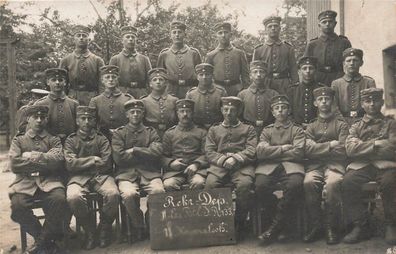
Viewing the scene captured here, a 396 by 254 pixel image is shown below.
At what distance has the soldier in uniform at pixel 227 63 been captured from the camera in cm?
648

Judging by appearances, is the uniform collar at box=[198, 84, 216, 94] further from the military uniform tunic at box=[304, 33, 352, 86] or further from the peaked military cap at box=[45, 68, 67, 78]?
the peaked military cap at box=[45, 68, 67, 78]

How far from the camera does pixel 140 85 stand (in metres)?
6.65

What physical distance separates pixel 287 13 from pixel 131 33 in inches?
751

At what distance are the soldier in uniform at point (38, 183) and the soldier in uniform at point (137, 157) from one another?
67 centimetres

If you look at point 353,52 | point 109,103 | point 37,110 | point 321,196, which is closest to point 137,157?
point 109,103

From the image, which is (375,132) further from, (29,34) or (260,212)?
(29,34)

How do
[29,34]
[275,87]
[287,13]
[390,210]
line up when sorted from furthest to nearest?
[287,13]
[29,34]
[275,87]
[390,210]

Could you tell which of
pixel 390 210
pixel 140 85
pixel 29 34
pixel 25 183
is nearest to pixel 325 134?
pixel 390 210

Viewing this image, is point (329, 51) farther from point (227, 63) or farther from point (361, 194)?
point (361, 194)

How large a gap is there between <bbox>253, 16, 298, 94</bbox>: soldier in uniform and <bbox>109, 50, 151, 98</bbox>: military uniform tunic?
5.51 ft

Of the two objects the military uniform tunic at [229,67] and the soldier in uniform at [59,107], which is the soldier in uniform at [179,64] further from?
the soldier in uniform at [59,107]

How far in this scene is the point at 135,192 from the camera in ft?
17.0

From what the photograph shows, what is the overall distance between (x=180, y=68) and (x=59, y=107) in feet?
5.71

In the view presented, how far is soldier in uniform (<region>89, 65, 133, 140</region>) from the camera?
235 inches
